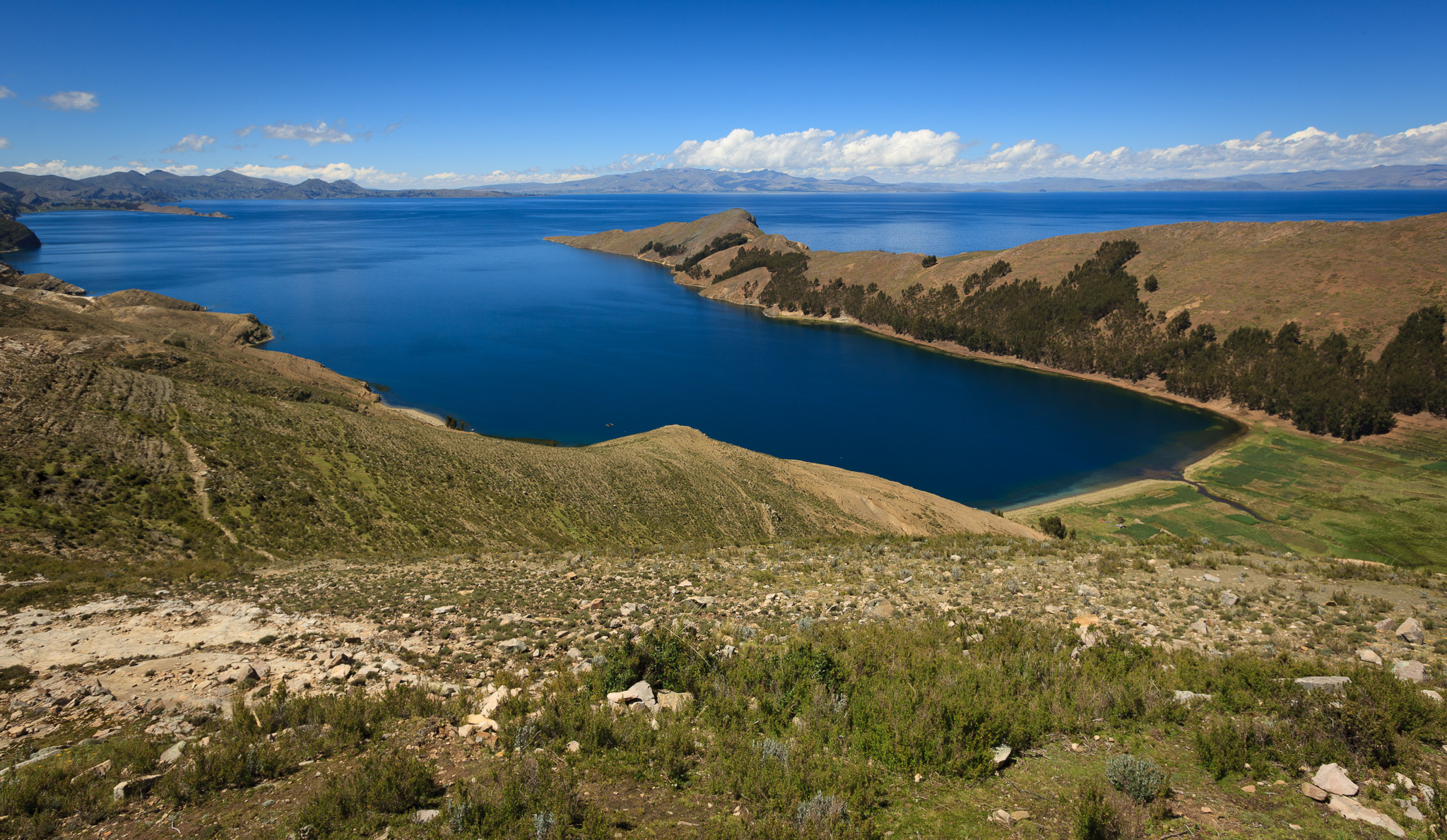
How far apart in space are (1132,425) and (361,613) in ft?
252

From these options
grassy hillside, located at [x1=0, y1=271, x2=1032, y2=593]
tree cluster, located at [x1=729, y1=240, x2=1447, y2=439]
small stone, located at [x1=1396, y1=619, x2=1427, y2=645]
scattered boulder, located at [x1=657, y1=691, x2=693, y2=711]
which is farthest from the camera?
tree cluster, located at [x1=729, y1=240, x2=1447, y2=439]

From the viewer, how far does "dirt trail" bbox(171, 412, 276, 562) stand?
18.4 m

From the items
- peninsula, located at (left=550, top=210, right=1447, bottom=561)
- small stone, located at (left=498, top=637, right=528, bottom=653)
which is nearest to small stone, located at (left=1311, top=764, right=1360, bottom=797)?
small stone, located at (left=498, top=637, right=528, bottom=653)

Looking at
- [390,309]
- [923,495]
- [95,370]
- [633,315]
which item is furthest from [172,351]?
[633,315]

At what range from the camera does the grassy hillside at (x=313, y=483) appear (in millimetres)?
17812

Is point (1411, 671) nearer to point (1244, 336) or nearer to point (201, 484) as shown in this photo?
point (201, 484)

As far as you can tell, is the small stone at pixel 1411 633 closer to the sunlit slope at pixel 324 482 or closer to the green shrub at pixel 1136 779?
the green shrub at pixel 1136 779

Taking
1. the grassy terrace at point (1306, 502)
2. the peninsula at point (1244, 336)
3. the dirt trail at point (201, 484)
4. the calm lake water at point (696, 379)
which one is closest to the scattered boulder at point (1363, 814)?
the dirt trail at point (201, 484)

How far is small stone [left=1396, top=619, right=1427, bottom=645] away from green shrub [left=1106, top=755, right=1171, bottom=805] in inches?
321

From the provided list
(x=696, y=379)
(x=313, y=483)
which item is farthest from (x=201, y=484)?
(x=696, y=379)

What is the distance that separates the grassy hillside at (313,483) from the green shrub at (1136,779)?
19399mm

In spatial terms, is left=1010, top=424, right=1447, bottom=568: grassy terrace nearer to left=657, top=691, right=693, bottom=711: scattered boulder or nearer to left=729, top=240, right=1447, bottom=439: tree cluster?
left=729, top=240, right=1447, bottom=439: tree cluster

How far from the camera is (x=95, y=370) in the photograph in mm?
24812

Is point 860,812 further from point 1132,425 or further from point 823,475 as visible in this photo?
point 1132,425
